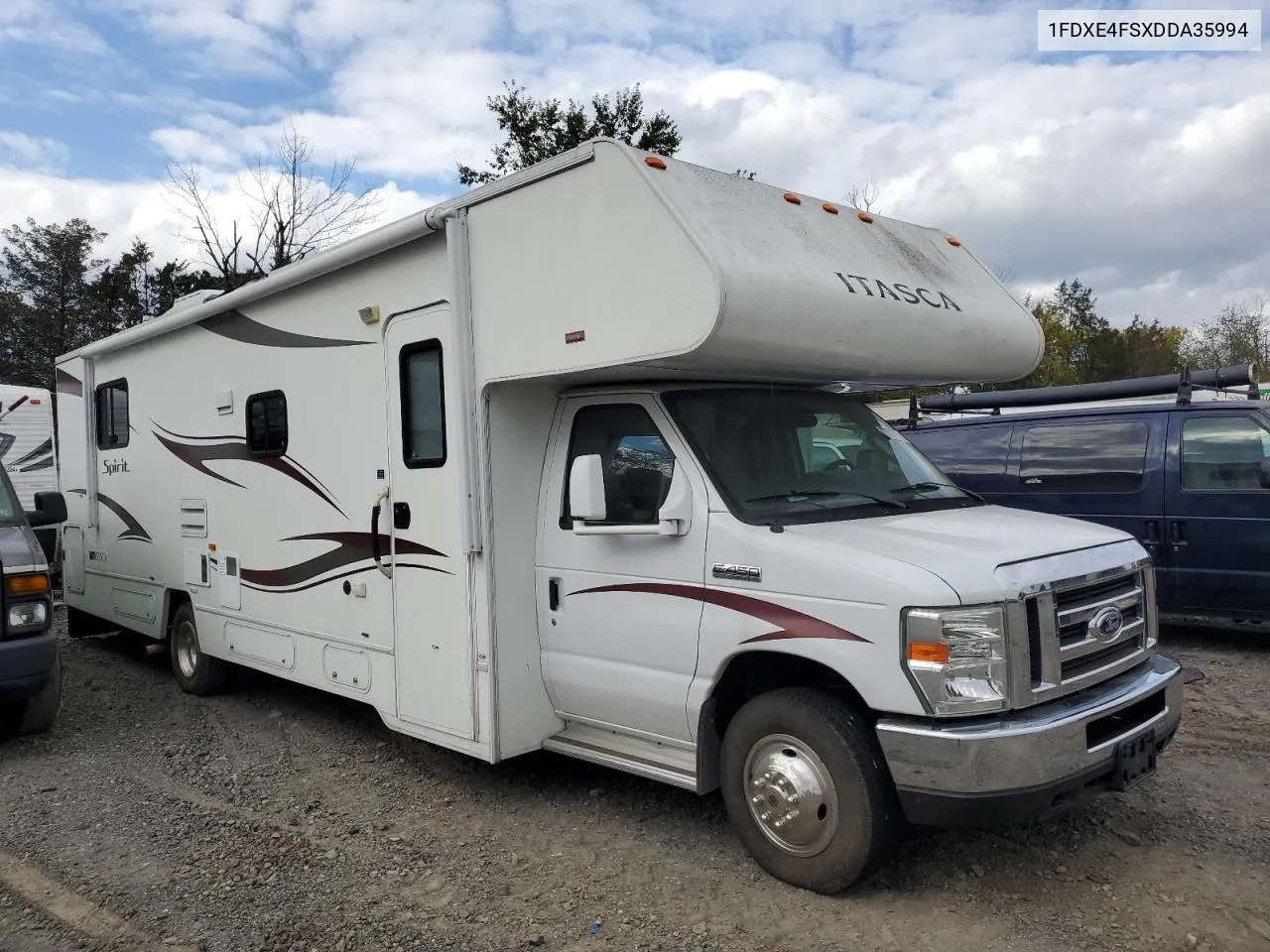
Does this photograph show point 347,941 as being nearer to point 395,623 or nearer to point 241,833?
point 241,833

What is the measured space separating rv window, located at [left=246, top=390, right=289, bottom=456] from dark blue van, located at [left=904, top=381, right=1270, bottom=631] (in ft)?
19.7

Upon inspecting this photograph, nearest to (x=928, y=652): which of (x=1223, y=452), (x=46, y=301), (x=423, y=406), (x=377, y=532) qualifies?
(x=423, y=406)

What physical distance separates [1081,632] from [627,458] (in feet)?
6.75

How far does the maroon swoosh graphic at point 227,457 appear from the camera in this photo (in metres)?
6.25

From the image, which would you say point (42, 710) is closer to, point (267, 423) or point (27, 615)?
point (27, 615)

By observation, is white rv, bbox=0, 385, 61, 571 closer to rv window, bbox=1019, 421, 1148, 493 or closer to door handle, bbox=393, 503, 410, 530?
door handle, bbox=393, 503, 410, 530

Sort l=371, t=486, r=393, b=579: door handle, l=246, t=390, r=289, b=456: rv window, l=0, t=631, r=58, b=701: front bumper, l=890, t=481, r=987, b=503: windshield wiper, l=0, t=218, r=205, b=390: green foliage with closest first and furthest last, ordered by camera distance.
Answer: l=890, t=481, r=987, b=503: windshield wiper, l=371, t=486, r=393, b=579: door handle, l=0, t=631, r=58, b=701: front bumper, l=246, t=390, r=289, b=456: rv window, l=0, t=218, r=205, b=390: green foliage

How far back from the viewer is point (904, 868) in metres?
4.23

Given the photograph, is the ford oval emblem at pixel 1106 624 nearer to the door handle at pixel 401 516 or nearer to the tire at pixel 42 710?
Result: the door handle at pixel 401 516

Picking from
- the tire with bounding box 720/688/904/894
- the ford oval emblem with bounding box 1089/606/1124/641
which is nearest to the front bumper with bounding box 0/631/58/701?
the tire with bounding box 720/688/904/894

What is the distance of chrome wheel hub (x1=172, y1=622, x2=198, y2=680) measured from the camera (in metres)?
7.71

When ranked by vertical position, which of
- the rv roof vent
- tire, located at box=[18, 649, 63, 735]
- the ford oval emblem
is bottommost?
tire, located at box=[18, 649, 63, 735]

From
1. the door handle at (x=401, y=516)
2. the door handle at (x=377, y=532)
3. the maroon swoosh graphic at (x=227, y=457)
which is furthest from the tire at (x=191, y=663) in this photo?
the door handle at (x=401, y=516)

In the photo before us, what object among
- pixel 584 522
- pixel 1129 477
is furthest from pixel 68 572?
pixel 1129 477
